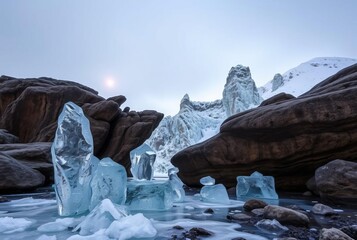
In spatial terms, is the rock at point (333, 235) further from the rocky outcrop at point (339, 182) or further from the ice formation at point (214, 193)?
the rocky outcrop at point (339, 182)

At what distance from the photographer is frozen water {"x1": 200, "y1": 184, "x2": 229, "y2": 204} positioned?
370 inches

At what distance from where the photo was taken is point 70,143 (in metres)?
5.70

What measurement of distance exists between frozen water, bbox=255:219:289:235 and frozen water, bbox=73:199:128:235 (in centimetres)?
263

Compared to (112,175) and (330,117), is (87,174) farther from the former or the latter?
(330,117)

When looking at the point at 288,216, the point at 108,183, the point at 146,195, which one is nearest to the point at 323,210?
the point at 288,216

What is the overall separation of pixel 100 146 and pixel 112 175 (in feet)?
69.4

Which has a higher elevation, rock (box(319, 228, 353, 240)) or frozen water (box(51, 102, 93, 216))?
frozen water (box(51, 102, 93, 216))

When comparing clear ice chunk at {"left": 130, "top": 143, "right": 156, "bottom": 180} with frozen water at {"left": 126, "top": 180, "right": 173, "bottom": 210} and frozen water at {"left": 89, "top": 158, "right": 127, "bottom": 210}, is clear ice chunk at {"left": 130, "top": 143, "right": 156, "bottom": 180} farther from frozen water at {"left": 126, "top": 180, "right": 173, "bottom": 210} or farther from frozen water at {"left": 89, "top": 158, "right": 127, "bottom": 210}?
frozen water at {"left": 89, "top": 158, "right": 127, "bottom": 210}

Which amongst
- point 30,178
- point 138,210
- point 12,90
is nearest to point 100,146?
point 12,90

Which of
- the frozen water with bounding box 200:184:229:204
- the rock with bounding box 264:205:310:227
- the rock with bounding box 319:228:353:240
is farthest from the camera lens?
the frozen water with bounding box 200:184:229:204

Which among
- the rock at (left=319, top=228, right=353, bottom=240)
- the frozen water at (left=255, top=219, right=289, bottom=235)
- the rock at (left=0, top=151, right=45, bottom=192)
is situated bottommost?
the frozen water at (left=255, top=219, right=289, bottom=235)

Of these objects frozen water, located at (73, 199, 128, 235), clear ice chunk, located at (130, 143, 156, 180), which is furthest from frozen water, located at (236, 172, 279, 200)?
frozen water, located at (73, 199, 128, 235)

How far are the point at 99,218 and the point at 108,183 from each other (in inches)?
82.6

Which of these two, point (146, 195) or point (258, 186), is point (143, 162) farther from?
point (258, 186)
